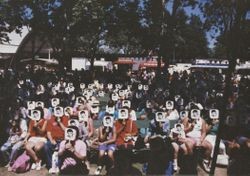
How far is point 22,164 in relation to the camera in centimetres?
951

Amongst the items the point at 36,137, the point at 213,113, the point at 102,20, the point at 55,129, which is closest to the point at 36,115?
the point at 36,137

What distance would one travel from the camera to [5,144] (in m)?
9.88

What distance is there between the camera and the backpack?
946cm

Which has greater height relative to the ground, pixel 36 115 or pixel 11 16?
pixel 11 16

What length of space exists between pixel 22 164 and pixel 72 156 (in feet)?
4.34

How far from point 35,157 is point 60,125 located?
2.99 ft

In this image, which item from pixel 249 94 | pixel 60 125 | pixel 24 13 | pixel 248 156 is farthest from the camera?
pixel 24 13

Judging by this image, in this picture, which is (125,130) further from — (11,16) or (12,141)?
(11,16)

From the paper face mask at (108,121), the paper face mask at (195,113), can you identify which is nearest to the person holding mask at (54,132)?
the paper face mask at (108,121)

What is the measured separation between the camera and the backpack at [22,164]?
31.0 ft

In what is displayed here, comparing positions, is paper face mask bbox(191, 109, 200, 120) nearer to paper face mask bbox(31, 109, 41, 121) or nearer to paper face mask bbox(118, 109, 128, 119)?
paper face mask bbox(118, 109, 128, 119)

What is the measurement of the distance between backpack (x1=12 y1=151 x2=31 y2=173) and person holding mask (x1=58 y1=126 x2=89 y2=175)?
1052mm

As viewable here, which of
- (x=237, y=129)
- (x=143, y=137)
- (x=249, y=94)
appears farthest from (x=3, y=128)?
(x=249, y=94)

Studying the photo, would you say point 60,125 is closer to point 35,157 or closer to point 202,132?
point 35,157
